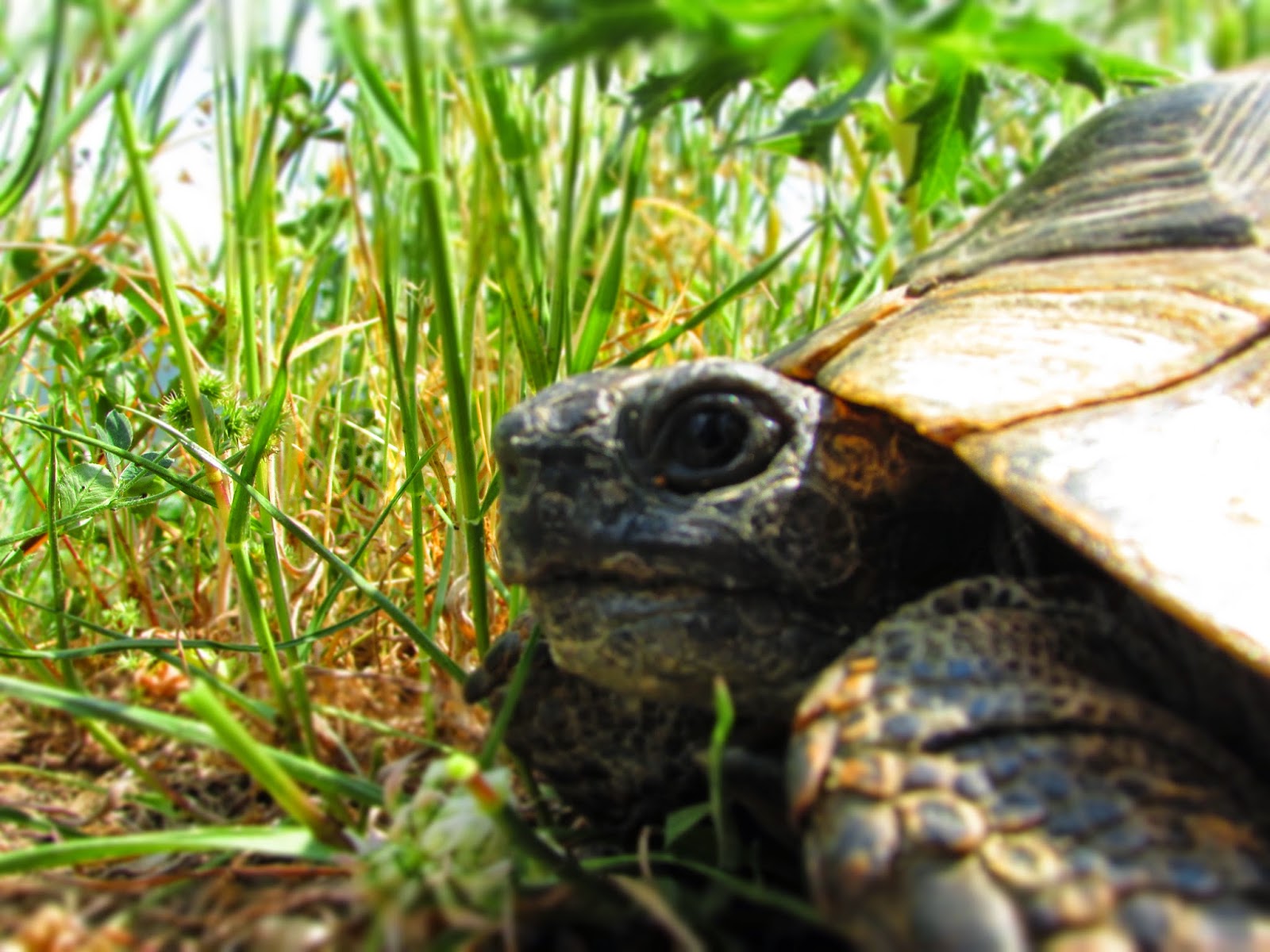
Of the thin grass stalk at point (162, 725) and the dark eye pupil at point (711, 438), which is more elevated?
the dark eye pupil at point (711, 438)

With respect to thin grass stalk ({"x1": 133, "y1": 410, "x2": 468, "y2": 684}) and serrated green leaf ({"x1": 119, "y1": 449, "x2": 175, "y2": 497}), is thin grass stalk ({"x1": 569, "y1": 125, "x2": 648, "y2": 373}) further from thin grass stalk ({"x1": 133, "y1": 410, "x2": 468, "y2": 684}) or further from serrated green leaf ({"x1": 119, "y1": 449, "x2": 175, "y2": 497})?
serrated green leaf ({"x1": 119, "y1": 449, "x2": 175, "y2": 497})

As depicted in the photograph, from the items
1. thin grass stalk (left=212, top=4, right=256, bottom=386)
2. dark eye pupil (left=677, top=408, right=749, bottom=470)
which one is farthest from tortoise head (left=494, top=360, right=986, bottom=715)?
thin grass stalk (left=212, top=4, right=256, bottom=386)

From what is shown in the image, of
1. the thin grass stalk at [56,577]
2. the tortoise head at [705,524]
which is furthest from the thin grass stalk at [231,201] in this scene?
the tortoise head at [705,524]

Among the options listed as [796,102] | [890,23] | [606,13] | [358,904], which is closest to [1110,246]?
[890,23]

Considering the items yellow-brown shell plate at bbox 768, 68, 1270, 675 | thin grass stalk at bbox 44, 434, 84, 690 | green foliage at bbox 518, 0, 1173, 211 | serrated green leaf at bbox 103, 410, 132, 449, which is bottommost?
thin grass stalk at bbox 44, 434, 84, 690

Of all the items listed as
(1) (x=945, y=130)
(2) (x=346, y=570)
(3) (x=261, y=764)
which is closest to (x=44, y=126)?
(2) (x=346, y=570)

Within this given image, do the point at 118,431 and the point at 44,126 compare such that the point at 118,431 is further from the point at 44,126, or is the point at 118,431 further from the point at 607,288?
the point at 607,288

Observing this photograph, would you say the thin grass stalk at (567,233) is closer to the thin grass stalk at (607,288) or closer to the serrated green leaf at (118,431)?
the thin grass stalk at (607,288)
